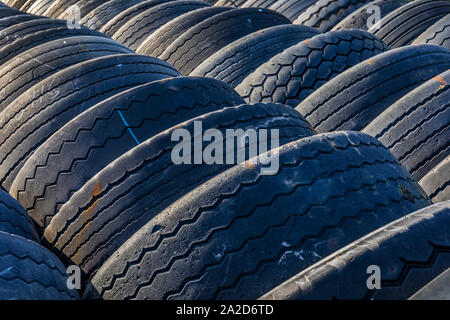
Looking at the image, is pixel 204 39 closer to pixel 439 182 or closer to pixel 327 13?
pixel 327 13

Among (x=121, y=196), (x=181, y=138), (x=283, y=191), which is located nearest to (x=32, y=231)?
(x=121, y=196)

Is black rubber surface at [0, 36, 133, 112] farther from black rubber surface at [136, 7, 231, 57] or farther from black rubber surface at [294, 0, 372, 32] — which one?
black rubber surface at [294, 0, 372, 32]

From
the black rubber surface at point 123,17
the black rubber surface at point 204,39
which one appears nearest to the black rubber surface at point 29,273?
the black rubber surface at point 204,39

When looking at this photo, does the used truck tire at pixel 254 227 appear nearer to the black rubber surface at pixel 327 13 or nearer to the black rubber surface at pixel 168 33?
the black rubber surface at pixel 168 33

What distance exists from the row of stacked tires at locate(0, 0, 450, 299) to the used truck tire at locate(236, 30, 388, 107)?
0.04ft

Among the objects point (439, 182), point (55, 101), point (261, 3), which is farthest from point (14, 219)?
point (261, 3)

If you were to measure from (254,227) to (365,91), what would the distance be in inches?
77.2

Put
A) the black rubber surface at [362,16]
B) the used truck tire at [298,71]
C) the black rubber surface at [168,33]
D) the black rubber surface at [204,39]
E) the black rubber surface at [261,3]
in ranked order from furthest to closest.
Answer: the black rubber surface at [261,3] → the black rubber surface at [362,16] → the black rubber surface at [168,33] → the black rubber surface at [204,39] → the used truck tire at [298,71]

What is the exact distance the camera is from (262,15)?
552 centimetres

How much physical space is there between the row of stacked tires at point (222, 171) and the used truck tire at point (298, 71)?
12 millimetres

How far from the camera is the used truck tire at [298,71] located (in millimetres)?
4102

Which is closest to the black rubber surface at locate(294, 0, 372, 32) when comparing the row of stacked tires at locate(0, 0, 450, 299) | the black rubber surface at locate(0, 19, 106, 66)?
Result: the row of stacked tires at locate(0, 0, 450, 299)
